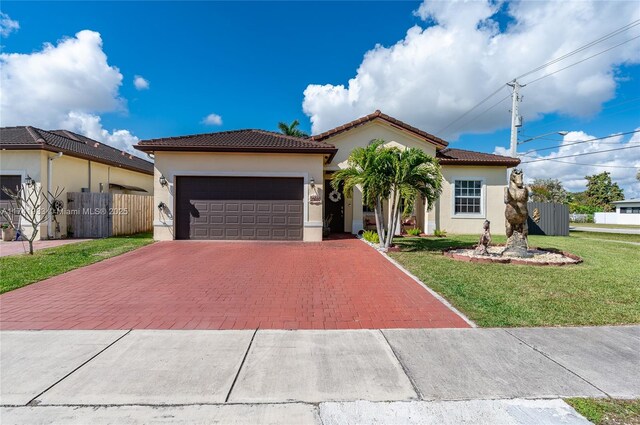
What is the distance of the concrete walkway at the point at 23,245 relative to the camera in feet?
35.5

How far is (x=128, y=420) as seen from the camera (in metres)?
2.72

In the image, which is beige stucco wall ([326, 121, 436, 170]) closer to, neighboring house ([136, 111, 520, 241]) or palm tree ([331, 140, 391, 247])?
neighboring house ([136, 111, 520, 241])

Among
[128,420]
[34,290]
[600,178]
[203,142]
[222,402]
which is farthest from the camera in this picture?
[600,178]

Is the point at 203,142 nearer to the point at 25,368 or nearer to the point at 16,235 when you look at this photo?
the point at 16,235

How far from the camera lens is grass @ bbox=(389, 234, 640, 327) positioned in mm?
5039

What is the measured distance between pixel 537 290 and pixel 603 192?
223ft

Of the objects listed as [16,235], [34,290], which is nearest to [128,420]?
[34,290]

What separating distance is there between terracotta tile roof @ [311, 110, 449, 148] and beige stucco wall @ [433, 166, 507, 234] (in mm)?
1701

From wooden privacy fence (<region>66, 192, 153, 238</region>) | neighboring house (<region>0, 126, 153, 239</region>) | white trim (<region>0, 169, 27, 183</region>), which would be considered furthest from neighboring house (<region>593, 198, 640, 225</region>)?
white trim (<region>0, 169, 27, 183</region>)

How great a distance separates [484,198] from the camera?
17422 millimetres

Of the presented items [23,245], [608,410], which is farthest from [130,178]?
[608,410]

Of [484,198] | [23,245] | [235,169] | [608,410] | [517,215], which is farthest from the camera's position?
[484,198]

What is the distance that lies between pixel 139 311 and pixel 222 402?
309 centimetres

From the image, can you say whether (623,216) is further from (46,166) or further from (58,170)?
(46,166)
